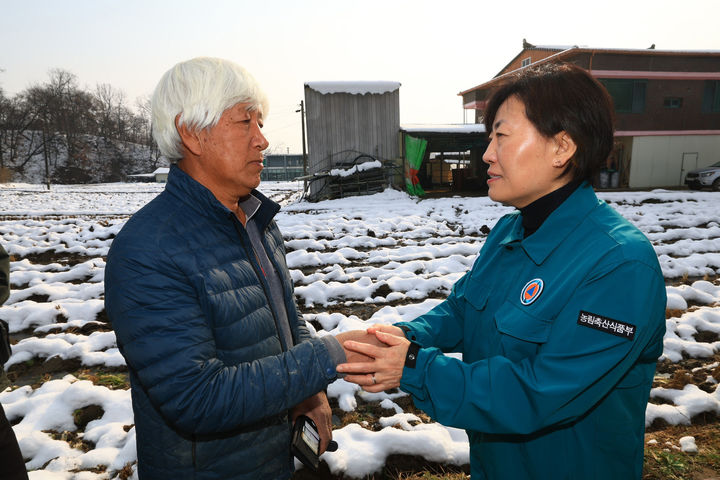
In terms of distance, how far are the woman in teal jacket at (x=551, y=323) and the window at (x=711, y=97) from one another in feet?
94.9

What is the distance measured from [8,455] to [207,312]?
1311 mm

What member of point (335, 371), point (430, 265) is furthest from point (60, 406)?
point (430, 265)

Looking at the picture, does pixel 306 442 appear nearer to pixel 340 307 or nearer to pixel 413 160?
pixel 340 307

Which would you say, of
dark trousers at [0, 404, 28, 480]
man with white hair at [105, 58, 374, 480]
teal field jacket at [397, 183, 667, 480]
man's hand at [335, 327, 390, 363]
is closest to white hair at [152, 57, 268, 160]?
man with white hair at [105, 58, 374, 480]

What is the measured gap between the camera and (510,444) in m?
1.62

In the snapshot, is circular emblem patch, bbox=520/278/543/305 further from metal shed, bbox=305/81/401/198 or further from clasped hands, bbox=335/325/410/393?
metal shed, bbox=305/81/401/198

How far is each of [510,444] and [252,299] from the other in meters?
1.22

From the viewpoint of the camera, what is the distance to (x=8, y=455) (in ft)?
6.18

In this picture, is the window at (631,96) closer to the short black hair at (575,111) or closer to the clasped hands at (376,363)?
the short black hair at (575,111)

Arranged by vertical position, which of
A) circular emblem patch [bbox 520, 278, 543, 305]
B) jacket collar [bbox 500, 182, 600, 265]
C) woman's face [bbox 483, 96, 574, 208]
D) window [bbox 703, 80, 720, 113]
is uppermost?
window [bbox 703, 80, 720, 113]

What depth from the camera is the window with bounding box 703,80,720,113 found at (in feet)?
74.2

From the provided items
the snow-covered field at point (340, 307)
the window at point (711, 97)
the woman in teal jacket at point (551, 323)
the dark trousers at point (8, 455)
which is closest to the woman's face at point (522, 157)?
the woman in teal jacket at point (551, 323)

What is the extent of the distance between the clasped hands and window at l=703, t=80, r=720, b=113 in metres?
29.5

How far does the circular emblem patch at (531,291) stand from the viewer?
1.49m
